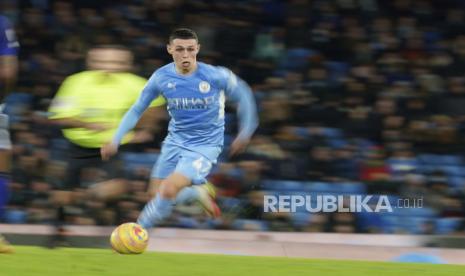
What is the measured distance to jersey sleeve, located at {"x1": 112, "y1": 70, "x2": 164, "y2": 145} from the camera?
7.32 metres

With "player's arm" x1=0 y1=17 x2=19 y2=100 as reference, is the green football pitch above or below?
below

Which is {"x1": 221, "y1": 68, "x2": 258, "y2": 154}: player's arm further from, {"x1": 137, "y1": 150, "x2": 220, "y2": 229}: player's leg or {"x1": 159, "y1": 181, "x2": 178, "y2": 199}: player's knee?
{"x1": 159, "y1": 181, "x2": 178, "y2": 199}: player's knee

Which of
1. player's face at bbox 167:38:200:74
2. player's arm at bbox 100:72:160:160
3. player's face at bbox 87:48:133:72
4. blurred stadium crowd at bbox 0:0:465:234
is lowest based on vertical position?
blurred stadium crowd at bbox 0:0:465:234

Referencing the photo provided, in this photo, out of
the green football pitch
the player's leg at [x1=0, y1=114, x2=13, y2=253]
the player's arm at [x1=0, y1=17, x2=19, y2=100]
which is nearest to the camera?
the green football pitch

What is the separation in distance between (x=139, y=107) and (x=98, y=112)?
0.88 metres

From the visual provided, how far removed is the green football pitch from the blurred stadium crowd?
282cm

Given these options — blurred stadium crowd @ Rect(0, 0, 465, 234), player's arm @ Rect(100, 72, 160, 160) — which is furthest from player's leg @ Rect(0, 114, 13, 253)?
blurred stadium crowd @ Rect(0, 0, 465, 234)

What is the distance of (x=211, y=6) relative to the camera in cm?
1346

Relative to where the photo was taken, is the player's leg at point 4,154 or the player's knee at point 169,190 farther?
the player's knee at point 169,190

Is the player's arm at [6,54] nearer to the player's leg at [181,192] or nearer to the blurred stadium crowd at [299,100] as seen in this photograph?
the player's leg at [181,192]

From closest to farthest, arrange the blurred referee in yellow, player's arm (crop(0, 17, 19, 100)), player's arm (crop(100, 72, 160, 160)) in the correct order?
player's arm (crop(0, 17, 19, 100))
player's arm (crop(100, 72, 160, 160))
the blurred referee in yellow

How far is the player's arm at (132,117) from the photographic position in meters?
7.31

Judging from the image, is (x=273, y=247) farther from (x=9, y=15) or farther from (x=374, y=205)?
(x=9, y=15)

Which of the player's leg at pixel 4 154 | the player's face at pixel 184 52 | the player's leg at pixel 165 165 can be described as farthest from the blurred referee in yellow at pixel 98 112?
the player's leg at pixel 4 154
